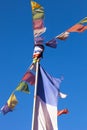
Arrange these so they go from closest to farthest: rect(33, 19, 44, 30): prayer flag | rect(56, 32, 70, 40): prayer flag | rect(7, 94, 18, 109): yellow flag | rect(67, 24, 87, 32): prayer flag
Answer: rect(7, 94, 18, 109): yellow flag, rect(67, 24, 87, 32): prayer flag, rect(56, 32, 70, 40): prayer flag, rect(33, 19, 44, 30): prayer flag

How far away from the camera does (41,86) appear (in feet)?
65.2

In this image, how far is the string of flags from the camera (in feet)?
62.0

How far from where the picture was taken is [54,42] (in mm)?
20828

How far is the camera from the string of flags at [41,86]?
18.9m

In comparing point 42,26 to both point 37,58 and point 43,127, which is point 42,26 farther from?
point 43,127

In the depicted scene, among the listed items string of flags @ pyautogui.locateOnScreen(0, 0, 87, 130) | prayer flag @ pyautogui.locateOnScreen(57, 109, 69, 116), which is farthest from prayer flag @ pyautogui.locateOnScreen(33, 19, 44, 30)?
prayer flag @ pyautogui.locateOnScreen(57, 109, 69, 116)

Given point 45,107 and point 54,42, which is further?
point 54,42

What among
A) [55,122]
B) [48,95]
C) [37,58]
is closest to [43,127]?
[55,122]

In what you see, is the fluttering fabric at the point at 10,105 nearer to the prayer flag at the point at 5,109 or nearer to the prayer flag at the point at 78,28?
the prayer flag at the point at 5,109

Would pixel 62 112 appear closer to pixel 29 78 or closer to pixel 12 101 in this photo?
pixel 29 78

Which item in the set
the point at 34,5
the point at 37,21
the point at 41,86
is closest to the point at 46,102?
the point at 41,86

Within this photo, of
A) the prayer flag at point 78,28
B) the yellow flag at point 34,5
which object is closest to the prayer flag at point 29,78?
the prayer flag at point 78,28

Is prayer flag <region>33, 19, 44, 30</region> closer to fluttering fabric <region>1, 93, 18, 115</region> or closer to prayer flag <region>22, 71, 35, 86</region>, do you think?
prayer flag <region>22, 71, 35, 86</region>

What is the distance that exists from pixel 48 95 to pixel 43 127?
1821 millimetres
